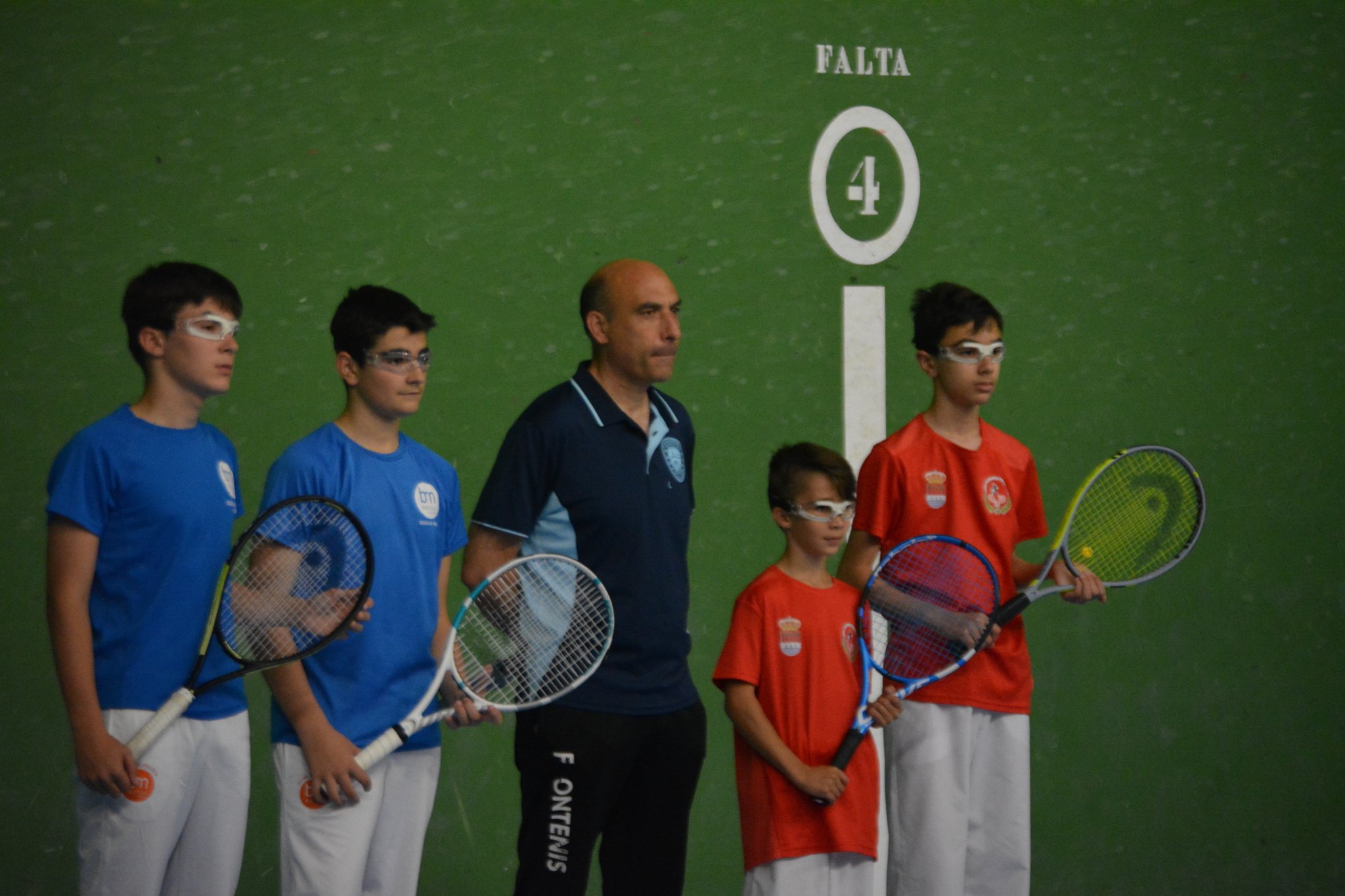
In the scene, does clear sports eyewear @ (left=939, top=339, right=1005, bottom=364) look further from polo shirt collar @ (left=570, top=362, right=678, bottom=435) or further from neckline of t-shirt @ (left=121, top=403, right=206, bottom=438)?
neckline of t-shirt @ (left=121, top=403, right=206, bottom=438)

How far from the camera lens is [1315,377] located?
3.88m

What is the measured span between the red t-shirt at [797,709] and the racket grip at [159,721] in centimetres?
90

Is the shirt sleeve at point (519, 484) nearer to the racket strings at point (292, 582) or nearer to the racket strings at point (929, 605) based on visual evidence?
the racket strings at point (292, 582)

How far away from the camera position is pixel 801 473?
253 centimetres

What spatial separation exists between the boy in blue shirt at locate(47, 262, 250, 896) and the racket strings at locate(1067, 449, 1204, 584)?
173 cm

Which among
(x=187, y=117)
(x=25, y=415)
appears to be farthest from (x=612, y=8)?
(x=25, y=415)

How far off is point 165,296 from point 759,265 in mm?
1650

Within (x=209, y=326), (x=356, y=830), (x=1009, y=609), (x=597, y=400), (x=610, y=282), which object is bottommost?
(x=356, y=830)

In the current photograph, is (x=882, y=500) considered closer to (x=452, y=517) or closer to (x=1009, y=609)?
(x=1009, y=609)

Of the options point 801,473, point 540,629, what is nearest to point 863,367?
point 801,473

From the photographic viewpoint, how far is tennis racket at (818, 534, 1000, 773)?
2562mm

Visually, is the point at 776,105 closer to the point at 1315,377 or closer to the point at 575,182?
Result: the point at 575,182

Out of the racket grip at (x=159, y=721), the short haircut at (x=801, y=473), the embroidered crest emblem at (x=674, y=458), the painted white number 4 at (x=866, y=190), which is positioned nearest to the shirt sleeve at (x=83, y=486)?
the racket grip at (x=159, y=721)

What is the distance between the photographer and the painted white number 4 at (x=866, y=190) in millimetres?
3631
